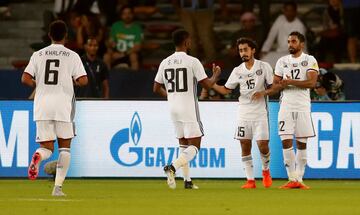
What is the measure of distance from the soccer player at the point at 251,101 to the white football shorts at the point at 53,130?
3.27 m

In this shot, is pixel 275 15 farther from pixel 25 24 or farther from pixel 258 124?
pixel 258 124

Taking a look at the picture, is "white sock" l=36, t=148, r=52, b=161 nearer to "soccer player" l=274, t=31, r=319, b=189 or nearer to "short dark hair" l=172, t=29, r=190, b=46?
"short dark hair" l=172, t=29, r=190, b=46

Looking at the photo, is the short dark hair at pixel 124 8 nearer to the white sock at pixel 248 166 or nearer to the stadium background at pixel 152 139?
the stadium background at pixel 152 139

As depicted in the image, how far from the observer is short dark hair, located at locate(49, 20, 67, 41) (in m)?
15.8

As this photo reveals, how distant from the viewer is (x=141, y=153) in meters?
20.8

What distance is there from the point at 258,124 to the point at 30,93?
7682 millimetres

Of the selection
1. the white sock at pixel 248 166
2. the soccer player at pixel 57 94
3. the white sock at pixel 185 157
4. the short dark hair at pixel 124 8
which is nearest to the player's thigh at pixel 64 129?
the soccer player at pixel 57 94

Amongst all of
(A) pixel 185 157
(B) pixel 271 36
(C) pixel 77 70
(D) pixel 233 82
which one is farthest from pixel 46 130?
(B) pixel 271 36

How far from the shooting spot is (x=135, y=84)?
24750 mm

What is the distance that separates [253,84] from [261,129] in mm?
647

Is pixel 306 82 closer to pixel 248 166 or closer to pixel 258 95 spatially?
pixel 258 95

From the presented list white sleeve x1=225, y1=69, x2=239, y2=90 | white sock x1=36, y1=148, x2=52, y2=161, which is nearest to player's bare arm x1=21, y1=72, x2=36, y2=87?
white sock x1=36, y1=148, x2=52, y2=161

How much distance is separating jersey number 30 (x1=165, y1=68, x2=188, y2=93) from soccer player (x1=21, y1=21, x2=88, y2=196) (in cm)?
222

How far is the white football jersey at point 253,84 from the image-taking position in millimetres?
18250
